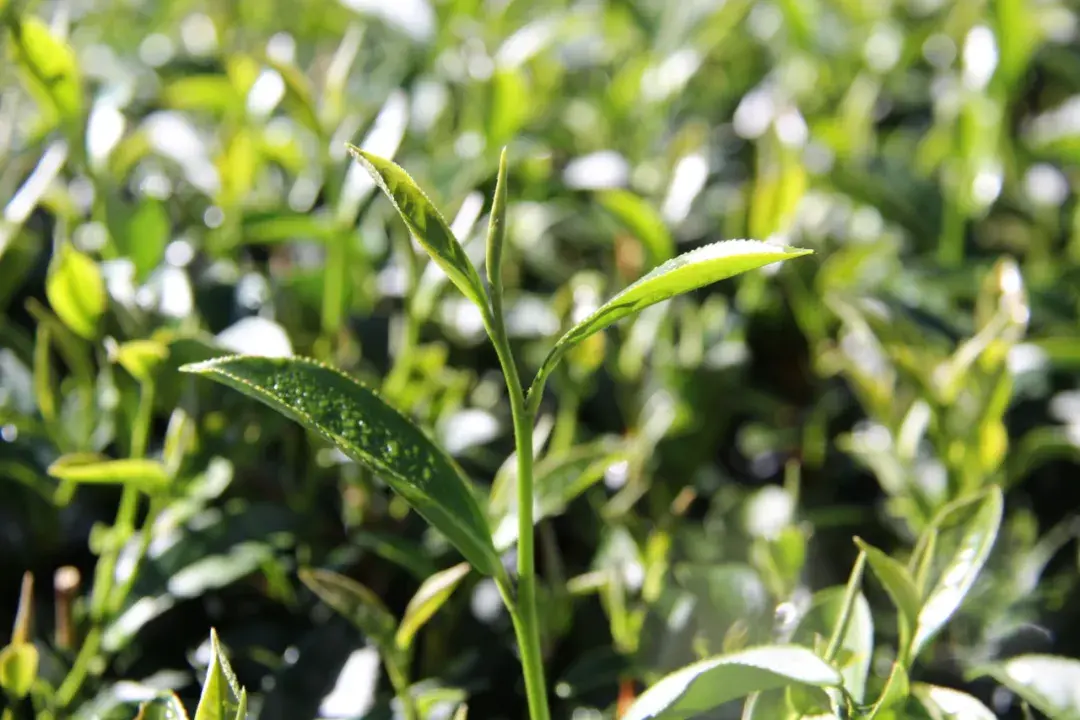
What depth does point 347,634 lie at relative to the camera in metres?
0.85

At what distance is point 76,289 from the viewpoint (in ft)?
2.84

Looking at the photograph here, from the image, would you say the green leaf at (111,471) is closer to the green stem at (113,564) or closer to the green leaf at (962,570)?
the green stem at (113,564)

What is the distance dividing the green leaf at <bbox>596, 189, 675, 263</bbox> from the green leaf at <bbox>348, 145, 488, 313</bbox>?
472mm

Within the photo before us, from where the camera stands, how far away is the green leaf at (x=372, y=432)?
1.99 ft

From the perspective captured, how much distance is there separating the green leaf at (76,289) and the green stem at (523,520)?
380 mm

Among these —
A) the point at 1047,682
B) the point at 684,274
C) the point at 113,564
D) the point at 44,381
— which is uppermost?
the point at 684,274

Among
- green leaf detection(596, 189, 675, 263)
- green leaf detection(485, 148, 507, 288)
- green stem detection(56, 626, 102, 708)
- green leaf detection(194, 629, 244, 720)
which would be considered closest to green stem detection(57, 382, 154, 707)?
green stem detection(56, 626, 102, 708)

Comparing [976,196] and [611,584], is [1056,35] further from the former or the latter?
[611,584]

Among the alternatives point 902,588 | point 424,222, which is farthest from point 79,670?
point 902,588

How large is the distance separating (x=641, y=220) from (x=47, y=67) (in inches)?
20.5

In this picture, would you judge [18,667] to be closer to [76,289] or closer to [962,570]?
[76,289]

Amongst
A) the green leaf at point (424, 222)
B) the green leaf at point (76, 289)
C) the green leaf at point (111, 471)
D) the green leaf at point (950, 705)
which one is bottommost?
the green leaf at point (950, 705)

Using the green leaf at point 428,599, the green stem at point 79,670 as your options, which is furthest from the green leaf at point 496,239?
the green stem at point 79,670

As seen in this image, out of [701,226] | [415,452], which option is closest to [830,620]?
[415,452]
